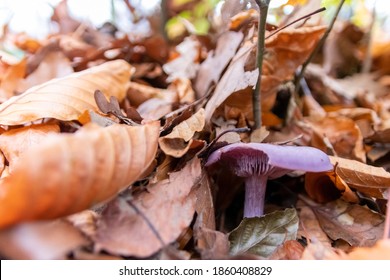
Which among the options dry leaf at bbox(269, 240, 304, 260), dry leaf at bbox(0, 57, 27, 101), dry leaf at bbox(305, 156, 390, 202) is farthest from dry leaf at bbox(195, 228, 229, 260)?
dry leaf at bbox(0, 57, 27, 101)

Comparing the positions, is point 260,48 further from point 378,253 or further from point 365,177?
point 378,253

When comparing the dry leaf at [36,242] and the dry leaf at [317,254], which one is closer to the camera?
the dry leaf at [36,242]

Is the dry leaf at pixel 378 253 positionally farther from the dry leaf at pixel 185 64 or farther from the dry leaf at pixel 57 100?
the dry leaf at pixel 185 64

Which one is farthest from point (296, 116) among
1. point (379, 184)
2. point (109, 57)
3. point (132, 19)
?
point (132, 19)

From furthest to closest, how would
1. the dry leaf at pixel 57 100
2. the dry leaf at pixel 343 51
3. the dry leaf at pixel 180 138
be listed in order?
the dry leaf at pixel 343 51, the dry leaf at pixel 57 100, the dry leaf at pixel 180 138

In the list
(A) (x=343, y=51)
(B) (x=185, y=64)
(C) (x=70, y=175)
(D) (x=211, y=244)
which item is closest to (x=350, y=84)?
(A) (x=343, y=51)

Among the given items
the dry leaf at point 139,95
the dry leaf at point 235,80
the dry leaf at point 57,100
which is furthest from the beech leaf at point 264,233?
the dry leaf at point 139,95

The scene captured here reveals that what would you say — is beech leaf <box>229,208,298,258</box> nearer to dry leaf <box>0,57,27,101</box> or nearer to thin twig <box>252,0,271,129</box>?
thin twig <box>252,0,271,129</box>

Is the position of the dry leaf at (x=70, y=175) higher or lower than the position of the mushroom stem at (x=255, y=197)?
higher
